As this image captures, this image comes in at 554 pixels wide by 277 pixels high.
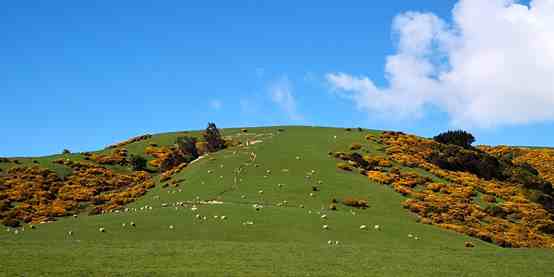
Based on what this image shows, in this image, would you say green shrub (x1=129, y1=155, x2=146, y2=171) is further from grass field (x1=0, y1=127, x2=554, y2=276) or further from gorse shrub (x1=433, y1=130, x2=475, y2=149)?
gorse shrub (x1=433, y1=130, x2=475, y2=149)

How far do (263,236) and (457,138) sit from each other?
2545 inches

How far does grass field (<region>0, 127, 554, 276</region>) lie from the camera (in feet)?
88.7

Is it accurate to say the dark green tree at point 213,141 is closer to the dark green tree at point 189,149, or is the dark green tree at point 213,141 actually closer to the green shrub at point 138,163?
the dark green tree at point 189,149

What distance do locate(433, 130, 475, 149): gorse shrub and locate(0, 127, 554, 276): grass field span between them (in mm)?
21493

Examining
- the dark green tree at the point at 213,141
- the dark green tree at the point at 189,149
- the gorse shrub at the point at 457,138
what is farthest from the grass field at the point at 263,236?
the gorse shrub at the point at 457,138

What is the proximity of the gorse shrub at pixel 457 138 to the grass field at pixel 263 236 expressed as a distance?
2149 cm

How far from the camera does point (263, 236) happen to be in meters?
40.8

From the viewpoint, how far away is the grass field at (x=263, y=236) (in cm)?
2705

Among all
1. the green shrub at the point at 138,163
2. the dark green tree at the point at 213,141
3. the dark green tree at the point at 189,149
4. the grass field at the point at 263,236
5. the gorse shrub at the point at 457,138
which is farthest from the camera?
the gorse shrub at the point at 457,138

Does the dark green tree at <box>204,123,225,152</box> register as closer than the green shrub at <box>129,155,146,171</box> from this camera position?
No

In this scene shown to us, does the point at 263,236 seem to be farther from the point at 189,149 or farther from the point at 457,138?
the point at 457,138

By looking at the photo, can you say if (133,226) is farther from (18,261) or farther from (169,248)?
(18,261)

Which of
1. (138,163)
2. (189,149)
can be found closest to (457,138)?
(189,149)

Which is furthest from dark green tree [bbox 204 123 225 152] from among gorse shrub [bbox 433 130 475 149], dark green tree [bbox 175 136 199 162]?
gorse shrub [bbox 433 130 475 149]
